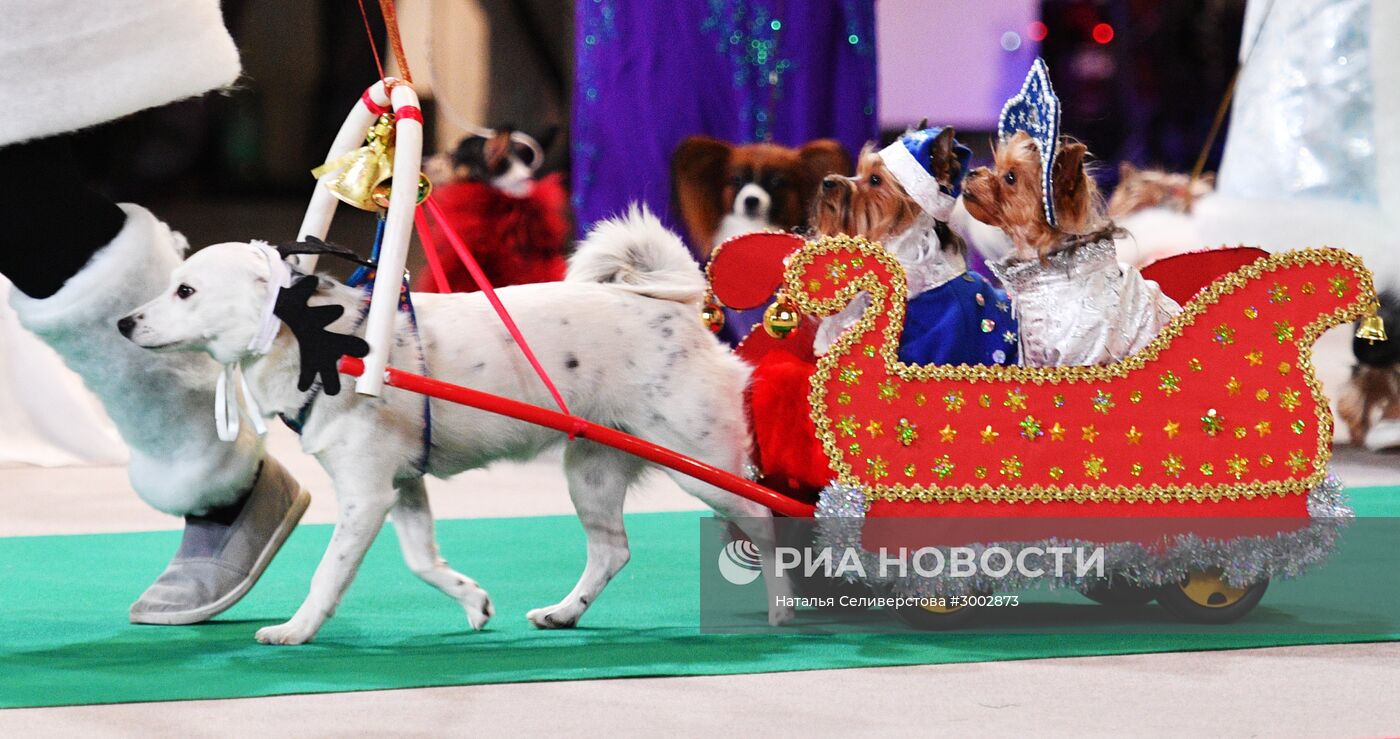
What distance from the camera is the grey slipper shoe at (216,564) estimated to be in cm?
279

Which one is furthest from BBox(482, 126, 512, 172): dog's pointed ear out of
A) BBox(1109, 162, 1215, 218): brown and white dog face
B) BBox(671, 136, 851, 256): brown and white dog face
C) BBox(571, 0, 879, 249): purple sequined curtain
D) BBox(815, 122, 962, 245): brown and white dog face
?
BBox(1109, 162, 1215, 218): brown and white dog face

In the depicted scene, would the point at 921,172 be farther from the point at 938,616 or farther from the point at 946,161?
the point at 938,616

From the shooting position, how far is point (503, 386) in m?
2.67

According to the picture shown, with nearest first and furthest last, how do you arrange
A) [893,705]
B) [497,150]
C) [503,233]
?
[893,705]
[503,233]
[497,150]

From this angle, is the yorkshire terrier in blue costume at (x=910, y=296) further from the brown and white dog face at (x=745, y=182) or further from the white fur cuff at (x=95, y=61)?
the brown and white dog face at (x=745, y=182)

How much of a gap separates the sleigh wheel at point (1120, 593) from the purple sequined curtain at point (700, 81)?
98.2 inches

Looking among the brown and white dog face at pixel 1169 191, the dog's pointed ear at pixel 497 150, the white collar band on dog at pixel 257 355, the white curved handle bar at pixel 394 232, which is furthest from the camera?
the brown and white dog face at pixel 1169 191

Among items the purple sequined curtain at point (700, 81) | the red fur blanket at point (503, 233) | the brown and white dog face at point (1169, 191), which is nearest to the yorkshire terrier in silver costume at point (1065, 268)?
the red fur blanket at point (503, 233)

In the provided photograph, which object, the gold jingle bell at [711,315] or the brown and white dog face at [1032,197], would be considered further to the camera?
the gold jingle bell at [711,315]

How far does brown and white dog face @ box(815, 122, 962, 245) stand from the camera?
9.21 ft

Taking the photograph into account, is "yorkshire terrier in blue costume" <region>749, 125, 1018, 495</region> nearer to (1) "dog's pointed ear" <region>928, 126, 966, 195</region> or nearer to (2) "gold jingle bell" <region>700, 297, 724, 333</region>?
(1) "dog's pointed ear" <region>928, 126, 966, 195</region>

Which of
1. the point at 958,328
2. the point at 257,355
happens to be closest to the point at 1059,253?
the point at 958,328

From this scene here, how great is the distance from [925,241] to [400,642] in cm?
114

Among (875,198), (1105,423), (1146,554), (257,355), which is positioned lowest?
(1146,554)
